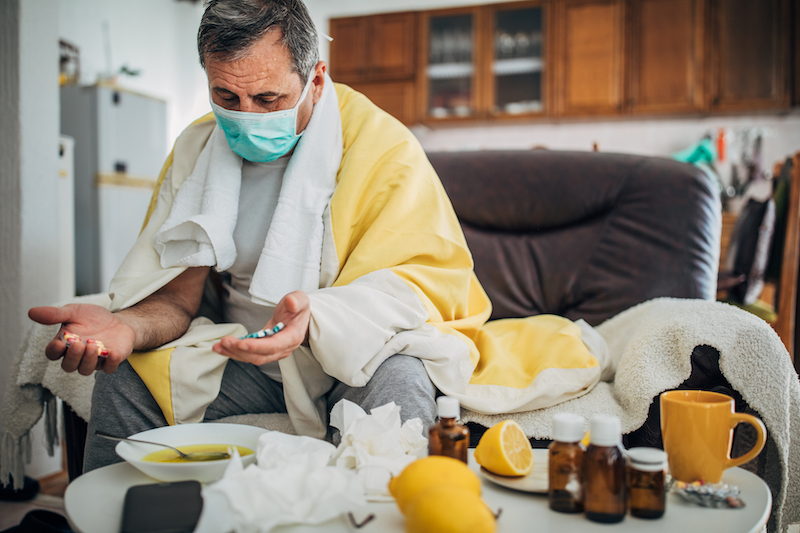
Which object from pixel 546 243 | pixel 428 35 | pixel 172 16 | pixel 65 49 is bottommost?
pixel 546 243

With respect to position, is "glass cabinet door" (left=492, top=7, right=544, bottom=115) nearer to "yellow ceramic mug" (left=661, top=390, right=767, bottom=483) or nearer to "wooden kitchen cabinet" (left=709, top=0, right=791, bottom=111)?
"wooden kitchen cabinet" (left=709, top=0, right=791, bottom=111)

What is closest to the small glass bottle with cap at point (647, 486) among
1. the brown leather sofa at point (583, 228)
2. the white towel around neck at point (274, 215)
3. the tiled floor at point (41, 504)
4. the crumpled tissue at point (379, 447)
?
the crumpled tissue at point (379, 447)

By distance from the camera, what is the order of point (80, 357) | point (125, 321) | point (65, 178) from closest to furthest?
point (80, 357) → point (125, 321) → point (65, 178)

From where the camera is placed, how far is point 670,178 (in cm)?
145

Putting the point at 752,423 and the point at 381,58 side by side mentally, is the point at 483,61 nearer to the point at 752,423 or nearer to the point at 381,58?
the point at 381,58

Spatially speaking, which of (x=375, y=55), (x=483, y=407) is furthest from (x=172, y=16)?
(x=483, y=407)

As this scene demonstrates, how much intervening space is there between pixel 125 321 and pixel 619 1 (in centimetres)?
399

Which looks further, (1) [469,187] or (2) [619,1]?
(2) [619,1]

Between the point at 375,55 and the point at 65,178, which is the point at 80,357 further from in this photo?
the point at 375,55

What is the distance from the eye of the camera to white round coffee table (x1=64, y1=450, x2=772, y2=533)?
21.0 inches

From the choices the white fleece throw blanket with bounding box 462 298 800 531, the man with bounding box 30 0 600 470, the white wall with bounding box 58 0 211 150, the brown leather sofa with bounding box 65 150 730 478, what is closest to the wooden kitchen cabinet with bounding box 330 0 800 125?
the white wall with bounding box 58 0 211 150

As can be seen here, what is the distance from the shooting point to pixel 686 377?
0.94 metres

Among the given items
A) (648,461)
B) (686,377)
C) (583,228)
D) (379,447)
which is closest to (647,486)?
(648,461)

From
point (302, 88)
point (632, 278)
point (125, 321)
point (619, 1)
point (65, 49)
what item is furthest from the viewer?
point (619, 1)
